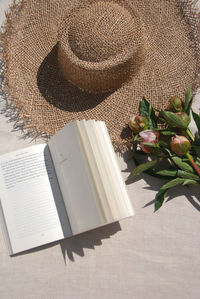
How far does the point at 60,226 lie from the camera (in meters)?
0.44

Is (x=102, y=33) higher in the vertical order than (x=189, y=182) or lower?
higher

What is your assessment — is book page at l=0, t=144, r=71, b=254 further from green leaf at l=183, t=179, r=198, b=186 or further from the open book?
green leaf at l=183, t=179, r=198, b=186

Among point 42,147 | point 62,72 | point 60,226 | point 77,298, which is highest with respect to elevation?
point 62,72

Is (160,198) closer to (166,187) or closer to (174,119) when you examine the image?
(166,187)

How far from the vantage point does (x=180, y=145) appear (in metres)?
0.41

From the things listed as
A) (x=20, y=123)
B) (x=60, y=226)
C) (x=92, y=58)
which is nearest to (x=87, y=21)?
(x=92, y=58)

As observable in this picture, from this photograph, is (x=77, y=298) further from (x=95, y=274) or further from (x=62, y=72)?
(x=62, y=72)

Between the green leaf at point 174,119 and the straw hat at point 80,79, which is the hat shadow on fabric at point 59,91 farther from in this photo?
the green leaf at point 174,119

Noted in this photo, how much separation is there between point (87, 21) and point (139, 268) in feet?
1.21

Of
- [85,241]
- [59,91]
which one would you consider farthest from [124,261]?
[59,91]

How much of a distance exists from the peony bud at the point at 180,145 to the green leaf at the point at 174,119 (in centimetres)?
2

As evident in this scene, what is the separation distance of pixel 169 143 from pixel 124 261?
0.19 meters

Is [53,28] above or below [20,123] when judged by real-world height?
above

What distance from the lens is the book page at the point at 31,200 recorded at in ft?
1.45
